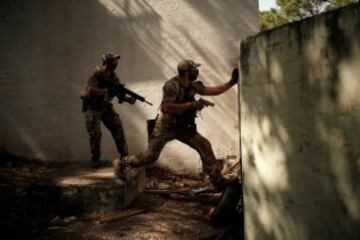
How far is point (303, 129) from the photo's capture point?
294 centimetres

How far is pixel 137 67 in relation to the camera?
22.9ft

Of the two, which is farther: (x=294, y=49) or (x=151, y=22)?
(x=151, y=22)

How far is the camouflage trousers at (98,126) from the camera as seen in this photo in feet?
18.4

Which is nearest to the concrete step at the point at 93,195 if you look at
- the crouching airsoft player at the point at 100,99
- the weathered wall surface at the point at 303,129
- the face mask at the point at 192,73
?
the crouching airsoft player at the point at 100,99

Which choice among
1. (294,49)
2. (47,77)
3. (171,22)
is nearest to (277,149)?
(294,49)

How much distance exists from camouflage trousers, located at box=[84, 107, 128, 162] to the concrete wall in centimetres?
121

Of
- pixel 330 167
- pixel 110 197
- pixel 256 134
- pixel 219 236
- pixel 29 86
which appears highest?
pixel 29 86

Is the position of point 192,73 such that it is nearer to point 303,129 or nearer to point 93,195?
point 93,195

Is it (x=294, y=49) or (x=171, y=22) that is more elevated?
(x=171, y=22)

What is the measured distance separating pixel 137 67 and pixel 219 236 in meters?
3.90

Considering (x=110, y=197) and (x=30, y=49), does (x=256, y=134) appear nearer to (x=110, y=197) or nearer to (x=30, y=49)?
(x=110, y=197)

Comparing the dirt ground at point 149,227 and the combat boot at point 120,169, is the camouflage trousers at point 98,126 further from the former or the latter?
the dirt ground at point 149,227

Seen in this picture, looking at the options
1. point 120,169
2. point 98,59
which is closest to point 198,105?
point 120,169

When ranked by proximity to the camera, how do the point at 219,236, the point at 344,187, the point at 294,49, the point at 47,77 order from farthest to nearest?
1. the point at 47,77
2. the point at 219,236
3. the point at 294,49
4. the point at 344,187
